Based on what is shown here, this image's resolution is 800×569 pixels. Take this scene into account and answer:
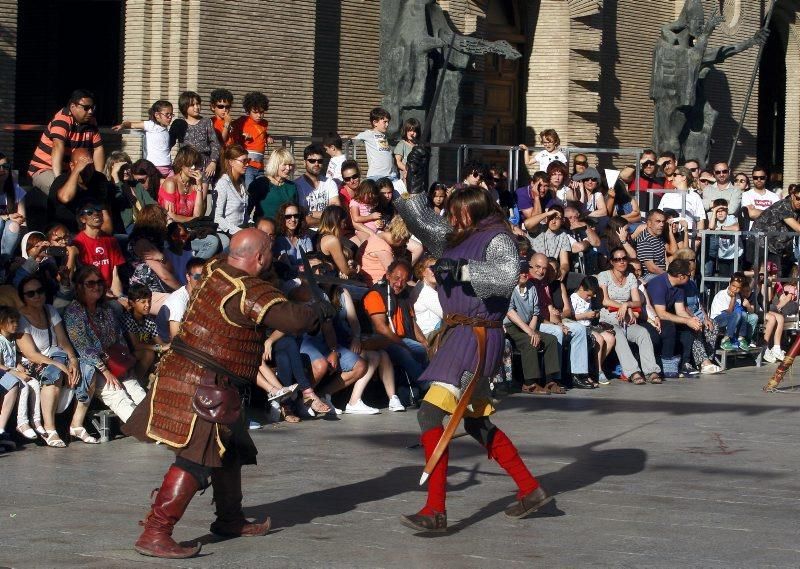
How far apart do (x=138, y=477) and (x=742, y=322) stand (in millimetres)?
10458

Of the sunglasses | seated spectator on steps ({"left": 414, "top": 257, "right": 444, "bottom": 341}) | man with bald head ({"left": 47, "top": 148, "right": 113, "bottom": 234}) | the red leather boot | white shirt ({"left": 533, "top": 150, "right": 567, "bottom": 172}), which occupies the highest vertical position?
white shirt ({"left": 533, "top": 150, "right": 567, "bottom": 172})

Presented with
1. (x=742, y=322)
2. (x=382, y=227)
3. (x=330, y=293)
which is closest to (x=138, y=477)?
(x=330, y=293)

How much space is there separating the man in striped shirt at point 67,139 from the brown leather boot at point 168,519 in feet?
20.2

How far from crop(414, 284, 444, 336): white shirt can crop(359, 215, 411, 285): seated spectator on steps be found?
0.48 metres

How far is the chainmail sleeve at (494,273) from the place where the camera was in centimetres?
915

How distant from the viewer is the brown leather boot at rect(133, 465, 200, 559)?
8195 millimetres

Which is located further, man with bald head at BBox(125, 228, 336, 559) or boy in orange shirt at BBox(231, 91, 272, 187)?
boy in orange shirt at BBox(231, 91, 272, 187)

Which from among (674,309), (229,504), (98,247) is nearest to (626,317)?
(674,309)

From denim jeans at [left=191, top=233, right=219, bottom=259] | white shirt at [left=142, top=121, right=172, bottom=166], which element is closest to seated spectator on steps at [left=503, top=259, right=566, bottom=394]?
denim jeans at [left=191, top=233, right=219, bottom=259]

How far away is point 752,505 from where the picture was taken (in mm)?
10000

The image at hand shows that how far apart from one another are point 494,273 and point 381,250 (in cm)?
659

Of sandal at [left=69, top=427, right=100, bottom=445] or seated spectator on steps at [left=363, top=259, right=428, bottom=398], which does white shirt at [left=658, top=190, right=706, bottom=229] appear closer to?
seated spectator on steps at [left=363, top=259, right=428, bottom=398]

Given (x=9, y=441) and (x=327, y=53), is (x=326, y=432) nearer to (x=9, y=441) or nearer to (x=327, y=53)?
(x=9, y=441)

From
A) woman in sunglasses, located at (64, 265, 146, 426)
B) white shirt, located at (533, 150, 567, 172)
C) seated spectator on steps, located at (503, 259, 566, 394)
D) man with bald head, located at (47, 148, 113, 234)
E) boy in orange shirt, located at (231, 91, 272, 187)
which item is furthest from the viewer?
white shirt, located at (533, 150, 567, 172)
